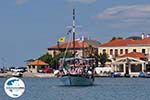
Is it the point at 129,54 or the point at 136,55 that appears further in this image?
the point at 129,54

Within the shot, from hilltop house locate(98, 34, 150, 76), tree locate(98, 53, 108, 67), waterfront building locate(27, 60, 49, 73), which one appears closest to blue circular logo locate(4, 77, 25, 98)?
hilltop house locate(98, 34, 150, 76)

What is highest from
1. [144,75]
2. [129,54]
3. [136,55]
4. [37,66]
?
[129,54]

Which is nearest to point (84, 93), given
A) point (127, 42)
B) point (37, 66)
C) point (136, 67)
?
point (136, 67)

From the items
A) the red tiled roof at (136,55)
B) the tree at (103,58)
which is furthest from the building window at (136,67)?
the tree at (103,58)

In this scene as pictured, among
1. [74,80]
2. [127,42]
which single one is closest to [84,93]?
[74,80]

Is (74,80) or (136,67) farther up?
(136,67)

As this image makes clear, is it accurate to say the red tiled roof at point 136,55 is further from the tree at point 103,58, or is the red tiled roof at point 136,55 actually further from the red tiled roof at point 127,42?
the tree at point 103,58

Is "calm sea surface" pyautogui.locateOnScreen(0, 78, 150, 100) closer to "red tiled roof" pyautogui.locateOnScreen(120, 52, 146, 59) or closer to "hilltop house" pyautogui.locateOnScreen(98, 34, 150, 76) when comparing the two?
"hilltop house" pyautogui.locateOnScreen(98, 34, 150, 76)

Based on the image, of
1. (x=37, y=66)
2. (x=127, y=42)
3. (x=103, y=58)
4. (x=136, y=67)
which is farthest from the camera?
(x=37, y=66)

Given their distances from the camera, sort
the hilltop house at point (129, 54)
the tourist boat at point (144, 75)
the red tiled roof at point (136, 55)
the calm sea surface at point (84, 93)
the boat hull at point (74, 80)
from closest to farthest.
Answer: the calm sea surface at point (84, 93), the boat hull at point (74, 80), the tourist boat at point (144, 75), the hilltop house at point (129, 54), the red tiled roof at point (136, 55)

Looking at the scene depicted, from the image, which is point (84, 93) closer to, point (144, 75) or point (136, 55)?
point (144, 75)

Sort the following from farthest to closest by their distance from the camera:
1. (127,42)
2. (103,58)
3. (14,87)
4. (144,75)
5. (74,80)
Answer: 1. (127,42)
2. (103,58)
3. (144,75)
4. (74,80)
5. (14,87)

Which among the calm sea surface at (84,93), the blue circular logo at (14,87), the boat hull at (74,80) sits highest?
the boat hull at (74,80)

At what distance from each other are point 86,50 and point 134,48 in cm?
1637
